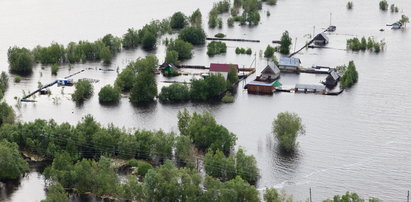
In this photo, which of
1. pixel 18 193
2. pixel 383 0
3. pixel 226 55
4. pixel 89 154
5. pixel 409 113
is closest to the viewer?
pixel 18 193

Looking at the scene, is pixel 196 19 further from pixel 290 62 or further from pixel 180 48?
pixel 290 62

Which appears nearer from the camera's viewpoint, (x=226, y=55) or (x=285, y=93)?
(x=285, y=93)

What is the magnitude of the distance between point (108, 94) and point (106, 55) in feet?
22.5

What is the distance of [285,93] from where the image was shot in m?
33.8

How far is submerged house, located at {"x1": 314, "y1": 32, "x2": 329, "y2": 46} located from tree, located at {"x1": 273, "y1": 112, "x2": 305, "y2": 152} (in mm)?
16685

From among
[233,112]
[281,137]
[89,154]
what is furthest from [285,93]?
[89,154]

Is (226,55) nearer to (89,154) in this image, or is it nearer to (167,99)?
(167,99)

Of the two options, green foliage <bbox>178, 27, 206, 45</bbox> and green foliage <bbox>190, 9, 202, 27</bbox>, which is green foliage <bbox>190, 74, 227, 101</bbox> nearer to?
green foliage <bbox>178, 27, 206, 45</bbox>

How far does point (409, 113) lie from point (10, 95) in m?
17.0

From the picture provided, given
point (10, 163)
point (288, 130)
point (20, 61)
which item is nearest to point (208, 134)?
point (288, 130)

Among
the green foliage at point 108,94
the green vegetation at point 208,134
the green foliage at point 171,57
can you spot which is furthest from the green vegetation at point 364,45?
the green vegetation at point 208,134

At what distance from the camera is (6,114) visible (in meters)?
29.2

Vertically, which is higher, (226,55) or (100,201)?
(226,55)

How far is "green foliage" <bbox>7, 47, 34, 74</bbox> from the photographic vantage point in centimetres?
3719
